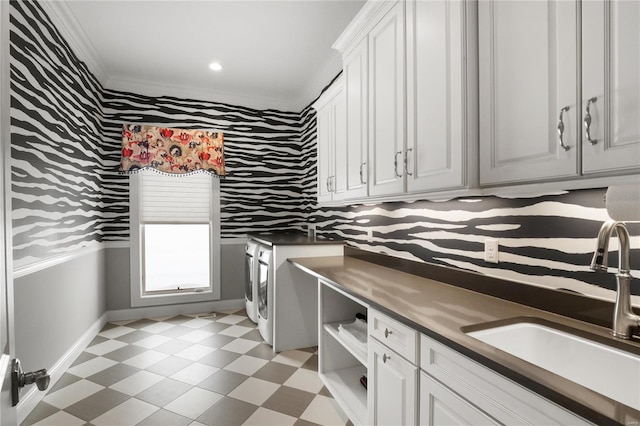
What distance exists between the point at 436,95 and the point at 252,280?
2.68m

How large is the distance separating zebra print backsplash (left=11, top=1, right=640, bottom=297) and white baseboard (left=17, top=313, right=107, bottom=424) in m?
0.84

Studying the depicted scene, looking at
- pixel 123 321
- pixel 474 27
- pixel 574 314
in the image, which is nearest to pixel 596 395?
pixel 574 314

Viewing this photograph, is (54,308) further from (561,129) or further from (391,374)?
(561,129)

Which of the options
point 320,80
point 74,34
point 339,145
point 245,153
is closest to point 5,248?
point 339,145

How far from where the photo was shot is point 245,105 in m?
4.17

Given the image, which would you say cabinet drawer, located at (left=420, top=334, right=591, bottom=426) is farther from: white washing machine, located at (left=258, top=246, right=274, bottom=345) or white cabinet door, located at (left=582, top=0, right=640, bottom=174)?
white washing machine, located at (left=258, top=246, right=274, bottom=345)

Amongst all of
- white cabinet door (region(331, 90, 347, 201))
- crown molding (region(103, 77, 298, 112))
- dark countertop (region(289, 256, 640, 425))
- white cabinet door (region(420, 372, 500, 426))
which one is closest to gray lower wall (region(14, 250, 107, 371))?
dark countertop (region(289, 256, 640, 425))

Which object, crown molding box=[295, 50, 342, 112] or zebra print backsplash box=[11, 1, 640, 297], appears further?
crown molding box=[295, 50, 342, 112]

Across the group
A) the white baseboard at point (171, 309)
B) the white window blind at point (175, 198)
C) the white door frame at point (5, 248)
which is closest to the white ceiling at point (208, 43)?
the white window blind at point (175, 198)

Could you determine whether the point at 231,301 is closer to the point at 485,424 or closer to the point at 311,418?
the point at 311,418

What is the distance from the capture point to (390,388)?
1.37 meters

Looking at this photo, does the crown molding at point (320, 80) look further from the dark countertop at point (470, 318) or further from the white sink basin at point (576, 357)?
the white sink basin at point (576, 357)

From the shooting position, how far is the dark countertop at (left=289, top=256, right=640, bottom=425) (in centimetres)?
70

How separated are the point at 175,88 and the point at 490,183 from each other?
3830 millimetres
